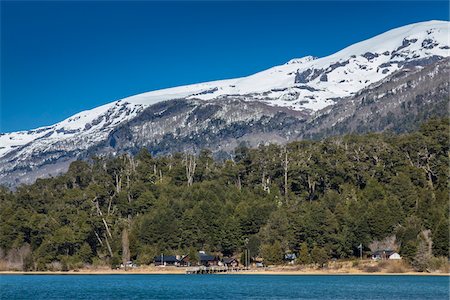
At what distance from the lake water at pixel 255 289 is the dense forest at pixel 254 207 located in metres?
14.4

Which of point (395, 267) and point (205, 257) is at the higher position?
point (205, 257)

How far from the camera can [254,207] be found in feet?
434

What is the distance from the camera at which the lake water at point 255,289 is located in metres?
76.6

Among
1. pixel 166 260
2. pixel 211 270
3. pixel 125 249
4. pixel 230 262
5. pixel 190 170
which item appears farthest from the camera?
pixel 190 170

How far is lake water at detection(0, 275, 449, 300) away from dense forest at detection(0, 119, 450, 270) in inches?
565

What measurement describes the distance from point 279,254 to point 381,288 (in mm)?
36349

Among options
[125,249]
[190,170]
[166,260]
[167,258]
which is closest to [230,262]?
[167,258]

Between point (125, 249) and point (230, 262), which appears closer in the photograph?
point (230, 262)

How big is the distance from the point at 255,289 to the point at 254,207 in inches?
1859

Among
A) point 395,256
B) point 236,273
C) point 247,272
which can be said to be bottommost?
point 236,273

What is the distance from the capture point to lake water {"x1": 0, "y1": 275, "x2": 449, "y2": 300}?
7662 cm

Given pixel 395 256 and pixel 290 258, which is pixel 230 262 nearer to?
pixel 290 258

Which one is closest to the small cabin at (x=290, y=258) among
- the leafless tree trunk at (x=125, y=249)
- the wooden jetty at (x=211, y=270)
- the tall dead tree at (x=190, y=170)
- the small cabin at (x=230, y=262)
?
the wooden jetty at (x=211, y=270)

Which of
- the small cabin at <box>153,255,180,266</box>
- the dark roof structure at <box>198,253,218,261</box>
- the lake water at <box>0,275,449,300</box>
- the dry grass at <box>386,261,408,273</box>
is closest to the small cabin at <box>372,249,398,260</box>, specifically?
the dry grass at <box>386,261,408,273</box>
